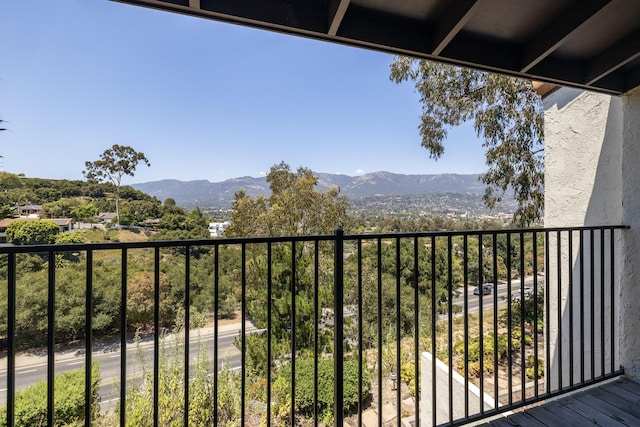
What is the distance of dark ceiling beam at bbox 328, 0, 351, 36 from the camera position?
1.24 metres

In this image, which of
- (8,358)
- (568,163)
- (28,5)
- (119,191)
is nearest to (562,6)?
(568,163)

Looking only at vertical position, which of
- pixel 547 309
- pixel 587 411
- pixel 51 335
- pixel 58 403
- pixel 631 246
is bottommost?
pixel 58 403

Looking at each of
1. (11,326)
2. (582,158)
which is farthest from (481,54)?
(11,326)

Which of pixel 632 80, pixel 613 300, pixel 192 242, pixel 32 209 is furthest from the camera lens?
pixel 32 209

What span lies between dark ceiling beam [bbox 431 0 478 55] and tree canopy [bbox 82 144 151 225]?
1405 cm

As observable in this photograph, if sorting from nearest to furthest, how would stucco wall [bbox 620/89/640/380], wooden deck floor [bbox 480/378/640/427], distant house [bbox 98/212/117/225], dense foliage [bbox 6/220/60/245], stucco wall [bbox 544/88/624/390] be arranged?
wooden deck floor [bbox 480/378/640/427], stucco wall [bbox 620/89/640/380], stucco wall [bbox 544/88/624/390], dense foliage [bbox 6/220/60/245], distant house [bbox 98/212/117/225]

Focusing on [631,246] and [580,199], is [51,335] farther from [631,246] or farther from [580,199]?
[580,199]

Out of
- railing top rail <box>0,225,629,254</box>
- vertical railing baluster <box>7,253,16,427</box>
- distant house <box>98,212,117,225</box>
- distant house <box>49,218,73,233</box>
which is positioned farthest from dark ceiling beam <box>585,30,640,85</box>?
distant house <box>98,212,117,225</box>

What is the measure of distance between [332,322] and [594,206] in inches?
242

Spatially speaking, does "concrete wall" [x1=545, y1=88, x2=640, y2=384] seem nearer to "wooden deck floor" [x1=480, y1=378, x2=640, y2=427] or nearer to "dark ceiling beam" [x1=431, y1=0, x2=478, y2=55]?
"wooden deck floor" [x1=480, y1=378, x2=640, y2=427]

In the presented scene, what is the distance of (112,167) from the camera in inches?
560

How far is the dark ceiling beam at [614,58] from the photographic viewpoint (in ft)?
5.66

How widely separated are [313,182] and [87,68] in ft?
56.6

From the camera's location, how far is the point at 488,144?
8.15 meters
